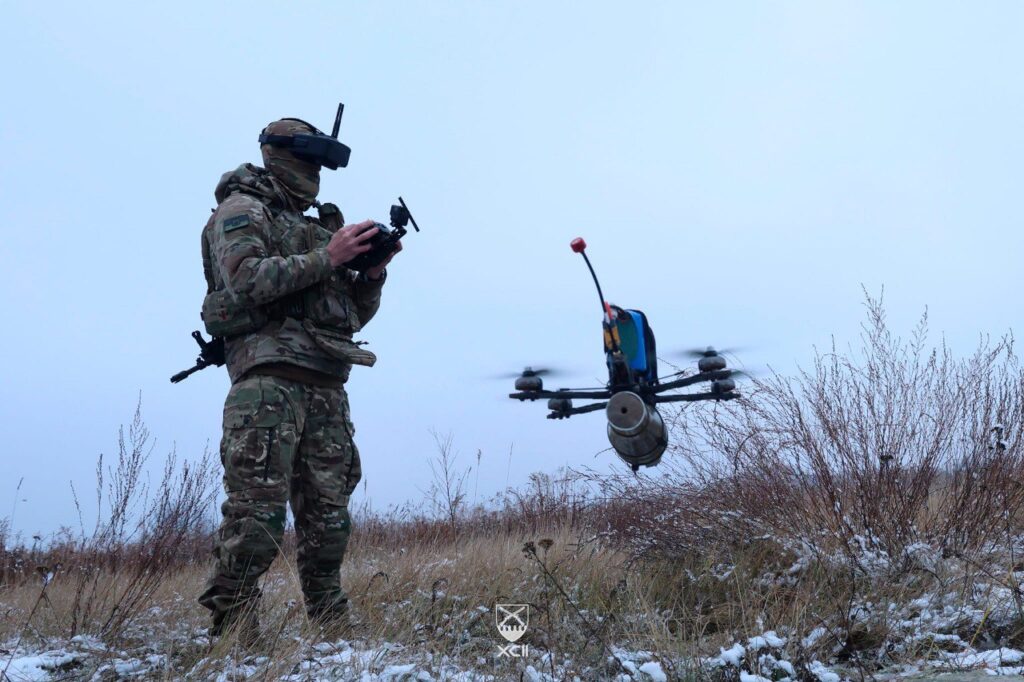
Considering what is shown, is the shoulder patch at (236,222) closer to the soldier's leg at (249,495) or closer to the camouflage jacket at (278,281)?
the camouflage jacket at (278,281)

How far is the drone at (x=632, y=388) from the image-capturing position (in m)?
2.81

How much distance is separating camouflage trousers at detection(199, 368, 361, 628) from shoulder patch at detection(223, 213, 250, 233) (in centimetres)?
54

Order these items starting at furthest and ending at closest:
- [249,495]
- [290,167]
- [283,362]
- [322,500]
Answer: [290,167] → [322,500] → [283,362] → [249,495]

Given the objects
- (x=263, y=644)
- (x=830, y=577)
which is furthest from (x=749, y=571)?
(x=263, y=644)

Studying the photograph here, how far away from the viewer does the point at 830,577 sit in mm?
3170

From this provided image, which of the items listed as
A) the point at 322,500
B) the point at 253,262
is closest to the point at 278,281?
the point at 253,262

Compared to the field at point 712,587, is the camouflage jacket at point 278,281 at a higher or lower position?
higher

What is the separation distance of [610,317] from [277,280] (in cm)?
116

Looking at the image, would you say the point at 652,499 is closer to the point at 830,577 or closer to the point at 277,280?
the point at 830,577

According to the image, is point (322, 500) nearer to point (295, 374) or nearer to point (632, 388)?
point (295, 374)

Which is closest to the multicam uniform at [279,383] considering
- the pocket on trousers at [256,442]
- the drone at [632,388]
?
the pocket on trousers at [256,442]

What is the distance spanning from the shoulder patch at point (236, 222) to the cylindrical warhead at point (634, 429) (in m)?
1.43

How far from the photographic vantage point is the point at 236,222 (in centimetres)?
293

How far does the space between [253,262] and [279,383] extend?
43cm
